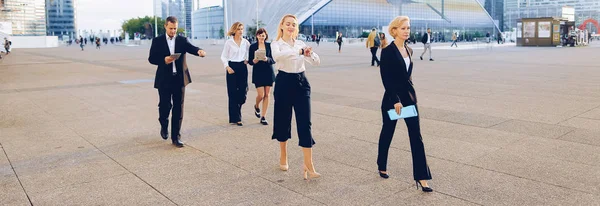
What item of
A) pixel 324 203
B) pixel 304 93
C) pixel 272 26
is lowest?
pixel 324 203

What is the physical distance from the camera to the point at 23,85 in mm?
15375

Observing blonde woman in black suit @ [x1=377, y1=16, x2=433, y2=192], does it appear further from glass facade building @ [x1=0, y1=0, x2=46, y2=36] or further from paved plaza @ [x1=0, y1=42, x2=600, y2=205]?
glass facade building @ [x1=0, y1=0, x2=46, y2=36]

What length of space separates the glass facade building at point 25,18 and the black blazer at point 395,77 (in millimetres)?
Result: 85181

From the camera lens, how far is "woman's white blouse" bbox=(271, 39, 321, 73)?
201 inches

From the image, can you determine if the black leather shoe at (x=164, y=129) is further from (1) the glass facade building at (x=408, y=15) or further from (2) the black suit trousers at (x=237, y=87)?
(1) the glass facade building at (x=408, y=15)

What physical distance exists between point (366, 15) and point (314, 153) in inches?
4523

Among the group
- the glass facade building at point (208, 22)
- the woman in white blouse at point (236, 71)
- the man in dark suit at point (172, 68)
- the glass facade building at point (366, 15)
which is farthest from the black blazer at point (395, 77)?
the glass facade building at point (208, 22)

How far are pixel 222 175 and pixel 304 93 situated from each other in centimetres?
120

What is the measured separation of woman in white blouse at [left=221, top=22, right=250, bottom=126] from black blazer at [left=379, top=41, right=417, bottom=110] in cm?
400

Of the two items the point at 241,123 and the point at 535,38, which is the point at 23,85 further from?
the point at 535,38

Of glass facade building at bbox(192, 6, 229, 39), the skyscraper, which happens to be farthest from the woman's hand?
the skyscraper

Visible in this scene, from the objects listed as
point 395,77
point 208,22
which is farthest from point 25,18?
point 395,77

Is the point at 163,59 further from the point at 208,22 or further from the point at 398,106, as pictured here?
the point at 208,22

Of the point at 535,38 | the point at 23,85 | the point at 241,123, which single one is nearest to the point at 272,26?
the point at 535,38
